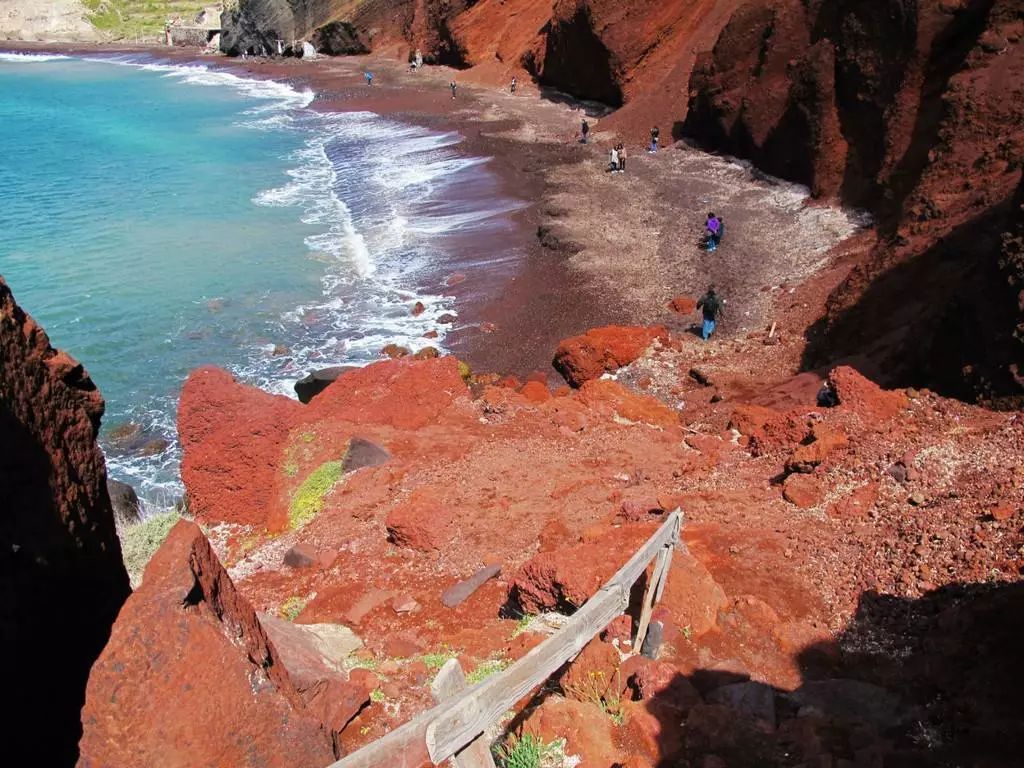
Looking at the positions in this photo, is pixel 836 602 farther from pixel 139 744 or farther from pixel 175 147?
pixel 175 147

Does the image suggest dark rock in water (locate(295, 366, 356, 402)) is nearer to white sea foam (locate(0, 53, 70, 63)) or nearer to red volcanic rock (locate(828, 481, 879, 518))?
red volcanic rock (locate(828, 481, 879, 518))

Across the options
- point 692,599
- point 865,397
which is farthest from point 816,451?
point 692,599

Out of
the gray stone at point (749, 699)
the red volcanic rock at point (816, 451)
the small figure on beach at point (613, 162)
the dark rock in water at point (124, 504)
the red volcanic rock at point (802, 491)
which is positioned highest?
the small figure on beach at point (613, 162)

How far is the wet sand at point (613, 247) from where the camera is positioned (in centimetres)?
1755

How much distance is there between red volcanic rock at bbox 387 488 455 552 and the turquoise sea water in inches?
264

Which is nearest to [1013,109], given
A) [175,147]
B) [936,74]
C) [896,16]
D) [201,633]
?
[936,74]

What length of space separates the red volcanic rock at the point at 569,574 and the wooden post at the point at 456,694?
2.28m

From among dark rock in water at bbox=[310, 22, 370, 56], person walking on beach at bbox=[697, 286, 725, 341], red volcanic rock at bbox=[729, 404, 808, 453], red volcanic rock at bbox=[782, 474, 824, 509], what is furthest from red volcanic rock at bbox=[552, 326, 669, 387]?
dark rock in water at bbox=[310, 22, 370, 56]

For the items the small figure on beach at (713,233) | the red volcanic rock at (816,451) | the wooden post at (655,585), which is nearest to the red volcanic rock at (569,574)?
the wooden post at (655,585)

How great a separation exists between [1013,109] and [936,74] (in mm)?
4844

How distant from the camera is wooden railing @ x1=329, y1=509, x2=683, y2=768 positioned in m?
3.30

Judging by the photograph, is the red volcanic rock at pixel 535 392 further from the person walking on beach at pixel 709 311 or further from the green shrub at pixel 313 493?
the green shrub at pixel 313 493

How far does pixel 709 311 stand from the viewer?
15.6 metres

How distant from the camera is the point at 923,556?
19.6 feet
